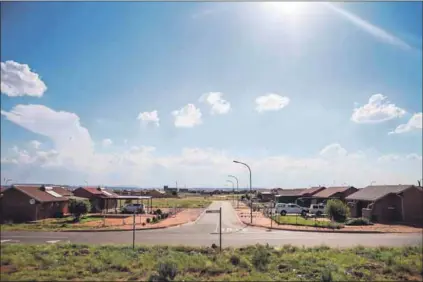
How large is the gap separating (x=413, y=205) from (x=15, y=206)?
137 ft

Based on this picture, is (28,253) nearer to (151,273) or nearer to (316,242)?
(151,273)

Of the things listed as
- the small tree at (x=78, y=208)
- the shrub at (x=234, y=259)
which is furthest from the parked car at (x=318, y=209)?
the shrub at (x=234, y=259)

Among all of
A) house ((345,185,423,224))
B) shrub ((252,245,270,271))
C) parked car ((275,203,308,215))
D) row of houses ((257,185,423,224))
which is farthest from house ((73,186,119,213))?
shrub ((252,245,270,271))

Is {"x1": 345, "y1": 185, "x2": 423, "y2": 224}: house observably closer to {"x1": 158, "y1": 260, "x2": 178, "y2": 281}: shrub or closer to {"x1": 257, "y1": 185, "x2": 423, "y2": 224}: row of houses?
{"x1": 257, "y1": 185, "x2": 423, "y2": 224}: row of houses

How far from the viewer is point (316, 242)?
26.1 meters

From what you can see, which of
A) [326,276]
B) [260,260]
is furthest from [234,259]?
[326,276]

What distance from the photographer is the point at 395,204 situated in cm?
4306

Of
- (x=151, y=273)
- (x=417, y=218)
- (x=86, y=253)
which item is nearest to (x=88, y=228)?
(x=86, y=253)

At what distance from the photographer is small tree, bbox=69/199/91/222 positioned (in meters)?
42.6

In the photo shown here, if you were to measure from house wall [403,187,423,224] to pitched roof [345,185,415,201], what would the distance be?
0.72 metres

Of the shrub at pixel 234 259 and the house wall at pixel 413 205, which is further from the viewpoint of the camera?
the house wall at pixel 413 205

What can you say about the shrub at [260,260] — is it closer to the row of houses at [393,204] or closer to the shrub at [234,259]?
the shrub at [234,259]

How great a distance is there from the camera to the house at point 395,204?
41.8 metres

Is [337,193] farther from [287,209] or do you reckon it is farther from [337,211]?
[337,211]
